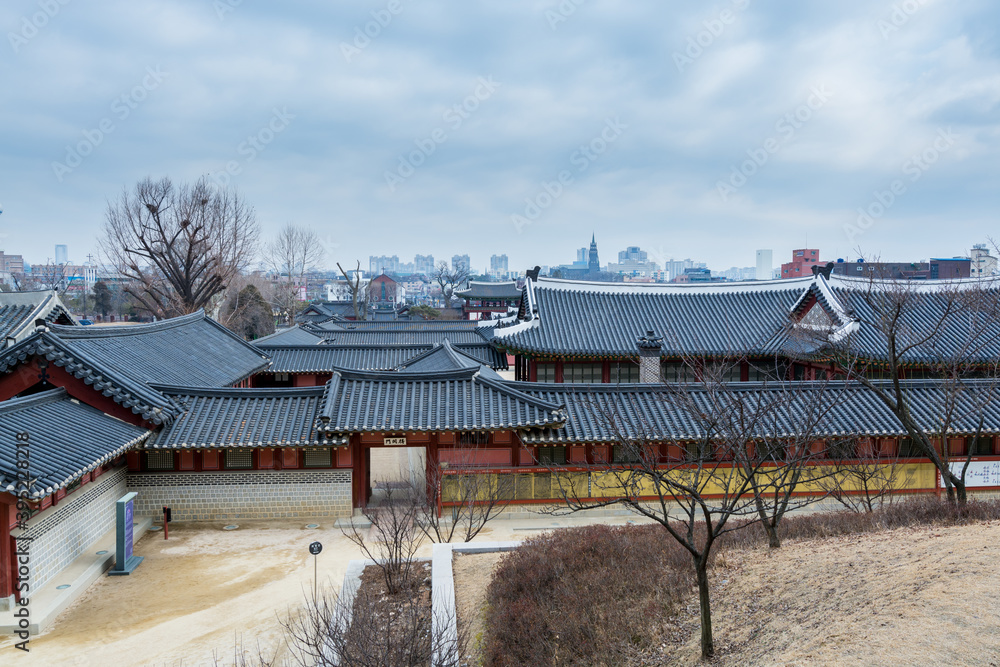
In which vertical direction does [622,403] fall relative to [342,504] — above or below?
above

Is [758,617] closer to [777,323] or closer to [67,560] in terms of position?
[67,560]

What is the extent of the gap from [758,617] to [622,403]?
30.2 feet

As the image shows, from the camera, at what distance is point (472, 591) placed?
34.0 feet

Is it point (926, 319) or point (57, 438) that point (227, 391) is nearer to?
point (57, 438)

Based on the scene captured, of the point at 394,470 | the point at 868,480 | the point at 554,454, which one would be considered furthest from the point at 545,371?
the point at 868,480

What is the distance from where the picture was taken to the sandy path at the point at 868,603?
19.6 ft

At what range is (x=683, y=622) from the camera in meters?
8.07

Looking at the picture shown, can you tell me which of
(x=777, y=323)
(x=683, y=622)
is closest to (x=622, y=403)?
(x=683, y=622)

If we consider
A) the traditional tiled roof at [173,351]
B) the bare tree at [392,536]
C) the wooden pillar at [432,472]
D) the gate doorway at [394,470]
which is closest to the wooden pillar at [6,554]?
the traditional tiled roof at [173,351]

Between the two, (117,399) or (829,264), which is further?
(829,264)

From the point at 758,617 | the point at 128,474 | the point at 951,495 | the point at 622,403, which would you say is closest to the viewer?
the point at 758,617

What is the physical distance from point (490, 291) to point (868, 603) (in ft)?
256

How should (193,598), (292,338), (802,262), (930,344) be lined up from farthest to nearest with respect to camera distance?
1. (802,262)
2. (292,338)
3. (930,344)
4. (193,598)

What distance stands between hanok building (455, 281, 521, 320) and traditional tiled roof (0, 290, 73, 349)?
209 ft
